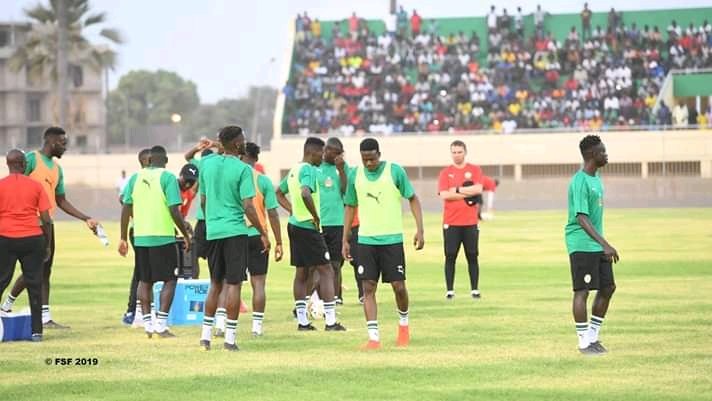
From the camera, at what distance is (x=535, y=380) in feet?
43.5

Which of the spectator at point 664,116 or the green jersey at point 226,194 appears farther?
the spectator at point 664,116

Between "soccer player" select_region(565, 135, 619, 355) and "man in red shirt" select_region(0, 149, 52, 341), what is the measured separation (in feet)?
19.3

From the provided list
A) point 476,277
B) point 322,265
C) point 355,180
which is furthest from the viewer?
point 476,277

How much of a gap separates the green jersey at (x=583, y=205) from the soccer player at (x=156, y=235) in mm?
4448

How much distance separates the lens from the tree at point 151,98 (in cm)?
16675

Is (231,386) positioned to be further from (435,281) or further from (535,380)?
(435,281)

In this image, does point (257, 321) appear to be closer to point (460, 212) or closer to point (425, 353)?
point (425, 353)

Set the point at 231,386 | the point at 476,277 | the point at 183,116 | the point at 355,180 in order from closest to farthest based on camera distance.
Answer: the point at 231,386, the point at 355,180, the point at 476,277, the point at 183,116

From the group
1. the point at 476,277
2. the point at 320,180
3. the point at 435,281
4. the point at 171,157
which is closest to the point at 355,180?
the point at 320,180

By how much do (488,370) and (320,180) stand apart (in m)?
5.35

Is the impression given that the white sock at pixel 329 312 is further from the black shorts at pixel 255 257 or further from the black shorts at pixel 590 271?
the black shorts at pixel 590 271

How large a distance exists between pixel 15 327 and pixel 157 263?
66.0 inches

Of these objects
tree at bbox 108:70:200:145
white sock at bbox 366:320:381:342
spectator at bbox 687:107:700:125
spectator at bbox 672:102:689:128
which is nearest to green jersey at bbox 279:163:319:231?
white sock at bbox 366:320:381:342

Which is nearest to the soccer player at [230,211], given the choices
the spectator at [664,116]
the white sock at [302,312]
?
the white sock at [302,312]
